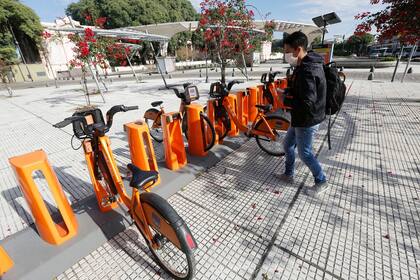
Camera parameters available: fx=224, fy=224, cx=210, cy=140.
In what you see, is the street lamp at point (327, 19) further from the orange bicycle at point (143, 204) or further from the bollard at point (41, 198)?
the bollard at point (41, 198)

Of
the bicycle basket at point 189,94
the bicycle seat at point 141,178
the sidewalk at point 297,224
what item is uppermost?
the bicycle basket at point 189,94

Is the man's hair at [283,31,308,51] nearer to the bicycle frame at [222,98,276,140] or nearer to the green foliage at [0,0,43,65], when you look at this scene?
the bicycle frame at [222,98,276,140]

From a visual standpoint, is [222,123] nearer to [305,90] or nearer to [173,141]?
[173,141]

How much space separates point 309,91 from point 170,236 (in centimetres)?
182

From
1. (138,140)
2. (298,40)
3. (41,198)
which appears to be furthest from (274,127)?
(41,198)

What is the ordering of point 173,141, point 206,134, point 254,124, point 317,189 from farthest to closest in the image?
1. point 254,124
2. point 206,134
3. point 173,141
4. point 317,189

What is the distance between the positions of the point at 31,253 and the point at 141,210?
1.12 metres

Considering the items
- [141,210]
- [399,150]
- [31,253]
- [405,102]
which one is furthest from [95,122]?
[405,102]

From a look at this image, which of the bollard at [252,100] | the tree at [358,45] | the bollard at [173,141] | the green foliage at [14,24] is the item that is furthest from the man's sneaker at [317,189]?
the tree at [358,45]

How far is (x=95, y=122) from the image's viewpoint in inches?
84.7

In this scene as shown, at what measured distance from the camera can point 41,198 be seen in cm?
193

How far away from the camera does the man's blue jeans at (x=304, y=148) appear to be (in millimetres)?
2484

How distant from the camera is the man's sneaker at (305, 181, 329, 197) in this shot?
8.94 ft

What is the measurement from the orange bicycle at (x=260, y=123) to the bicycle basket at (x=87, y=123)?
217cm
